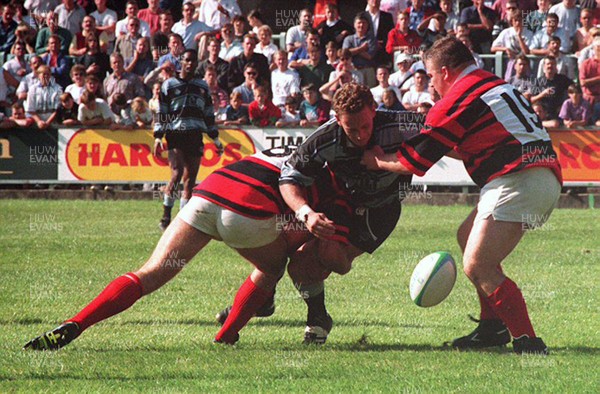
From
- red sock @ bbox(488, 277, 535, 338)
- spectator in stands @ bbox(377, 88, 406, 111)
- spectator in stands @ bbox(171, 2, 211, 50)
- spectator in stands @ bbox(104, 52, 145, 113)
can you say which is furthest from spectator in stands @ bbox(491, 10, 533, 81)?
red sock @ bbox(488, 277, 535, 338)

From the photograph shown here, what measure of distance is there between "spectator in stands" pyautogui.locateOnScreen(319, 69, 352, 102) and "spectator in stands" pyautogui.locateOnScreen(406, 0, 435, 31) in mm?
1682

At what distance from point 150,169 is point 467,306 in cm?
1034

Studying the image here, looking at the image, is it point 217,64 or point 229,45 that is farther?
point 229,45

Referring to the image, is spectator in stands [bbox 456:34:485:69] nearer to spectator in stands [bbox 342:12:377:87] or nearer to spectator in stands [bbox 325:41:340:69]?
spectator in stands [bbox 342:12:377:87]

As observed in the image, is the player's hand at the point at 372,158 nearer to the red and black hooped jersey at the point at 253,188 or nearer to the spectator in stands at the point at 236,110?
the red and black hooped jersey at the point at 253,188

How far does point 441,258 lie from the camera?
7145 millimetres

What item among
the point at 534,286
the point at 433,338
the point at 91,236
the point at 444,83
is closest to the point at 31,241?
the point at 91,236

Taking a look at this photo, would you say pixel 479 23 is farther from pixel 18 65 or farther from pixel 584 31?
pixel 18 65

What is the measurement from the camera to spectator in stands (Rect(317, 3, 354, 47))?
1908 cm

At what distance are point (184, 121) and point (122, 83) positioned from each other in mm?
4722

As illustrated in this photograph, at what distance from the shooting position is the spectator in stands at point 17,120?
735 inches

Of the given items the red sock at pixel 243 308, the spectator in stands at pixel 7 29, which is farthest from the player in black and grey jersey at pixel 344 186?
the spectator in stands at pixel 7 29

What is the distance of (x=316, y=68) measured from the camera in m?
18.6

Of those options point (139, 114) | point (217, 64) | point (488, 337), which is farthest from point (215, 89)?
point (488, 337)
